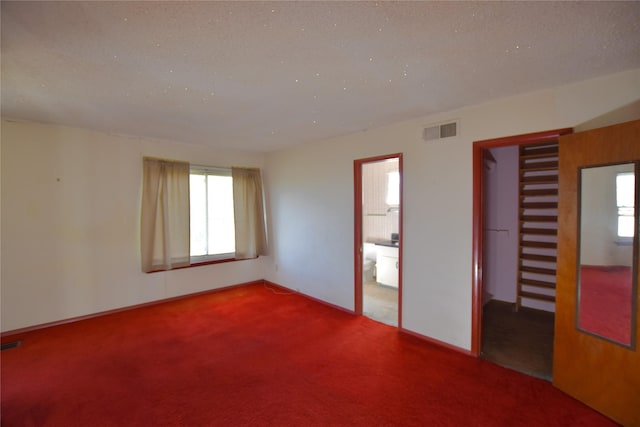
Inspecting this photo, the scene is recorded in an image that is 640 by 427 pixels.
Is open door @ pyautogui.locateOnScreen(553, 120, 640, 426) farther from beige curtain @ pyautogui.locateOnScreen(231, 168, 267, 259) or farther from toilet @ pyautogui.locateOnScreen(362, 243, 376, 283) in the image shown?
beige curtain @ pyautogui.locateOnScreen(231, 168, 267, 259)

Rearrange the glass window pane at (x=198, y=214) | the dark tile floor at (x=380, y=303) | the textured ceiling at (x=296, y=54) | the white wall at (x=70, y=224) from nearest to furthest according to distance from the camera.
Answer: the textured ceiling at (x=296, y=54)
the white wall at (x=70, y=224)
the dark tile floor at (x=380, y=303)
the glass window pane at (x=198, y=214)

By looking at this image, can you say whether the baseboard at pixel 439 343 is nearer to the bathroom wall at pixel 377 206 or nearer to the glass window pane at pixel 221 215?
the bathroom wall at pixel 377 206

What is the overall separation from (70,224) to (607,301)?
5.46 m

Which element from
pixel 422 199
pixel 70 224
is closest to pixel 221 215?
pixel 70 224

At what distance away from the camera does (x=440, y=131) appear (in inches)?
117

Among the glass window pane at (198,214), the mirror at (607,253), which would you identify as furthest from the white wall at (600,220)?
the glass window pane at (198,214)

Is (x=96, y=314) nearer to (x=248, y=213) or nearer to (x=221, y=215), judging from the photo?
(x=221, y=215)

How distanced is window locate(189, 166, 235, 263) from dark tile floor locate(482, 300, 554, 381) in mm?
4004

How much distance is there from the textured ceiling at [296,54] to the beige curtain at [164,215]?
1241 millimetres

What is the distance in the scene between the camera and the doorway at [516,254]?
326 cm

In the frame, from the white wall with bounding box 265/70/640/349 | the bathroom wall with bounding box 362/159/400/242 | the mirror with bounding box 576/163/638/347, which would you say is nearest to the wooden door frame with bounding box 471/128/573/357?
the white wall with bounding box 265/70/640/349

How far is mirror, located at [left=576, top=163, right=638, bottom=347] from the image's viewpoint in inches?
75.7

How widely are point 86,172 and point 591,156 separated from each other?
5.25m

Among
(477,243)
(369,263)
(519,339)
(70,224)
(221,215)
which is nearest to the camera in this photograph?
(477,243)
